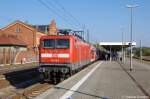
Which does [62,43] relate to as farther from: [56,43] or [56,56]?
[56,56]

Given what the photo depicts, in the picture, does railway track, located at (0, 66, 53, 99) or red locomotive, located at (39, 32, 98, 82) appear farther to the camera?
red locomotive, located at (39, 32, 98, 82)

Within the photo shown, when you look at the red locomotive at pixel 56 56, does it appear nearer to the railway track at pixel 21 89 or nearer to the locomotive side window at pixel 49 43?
the locomotive side window at pixel 49 43

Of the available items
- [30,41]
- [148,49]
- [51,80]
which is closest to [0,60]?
[51,80]

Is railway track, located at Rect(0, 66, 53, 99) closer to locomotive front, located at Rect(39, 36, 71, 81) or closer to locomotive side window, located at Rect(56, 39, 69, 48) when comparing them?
locomotive front, located at Rect(39, 36, 71, 81)

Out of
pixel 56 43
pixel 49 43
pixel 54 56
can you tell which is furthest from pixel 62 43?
pixel 54 56

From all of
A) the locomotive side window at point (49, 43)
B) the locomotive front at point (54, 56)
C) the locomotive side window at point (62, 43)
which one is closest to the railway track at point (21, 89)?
the locomotive front at point (54, 56)

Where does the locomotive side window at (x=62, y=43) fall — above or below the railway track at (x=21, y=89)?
above

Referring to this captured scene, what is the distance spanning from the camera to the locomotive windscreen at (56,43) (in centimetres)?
2084

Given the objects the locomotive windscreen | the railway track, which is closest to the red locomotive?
the locomotive windscreen

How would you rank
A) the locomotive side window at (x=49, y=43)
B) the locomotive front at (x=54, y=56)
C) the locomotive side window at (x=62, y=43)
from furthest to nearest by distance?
the locomotive side window at (x=49, y=43) → the locomotive side window at (x=62, y=43) → the locomotive front at (x=54, y=56)

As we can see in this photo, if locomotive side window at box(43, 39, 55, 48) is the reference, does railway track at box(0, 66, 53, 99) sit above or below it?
below

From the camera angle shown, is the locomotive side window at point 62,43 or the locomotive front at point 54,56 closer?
the locomotive front at point 54,56

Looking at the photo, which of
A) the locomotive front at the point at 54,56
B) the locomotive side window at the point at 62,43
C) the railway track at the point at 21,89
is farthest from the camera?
the locomotive side window at the point at 62,43

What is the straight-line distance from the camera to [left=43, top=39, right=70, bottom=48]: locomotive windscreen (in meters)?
20.8
